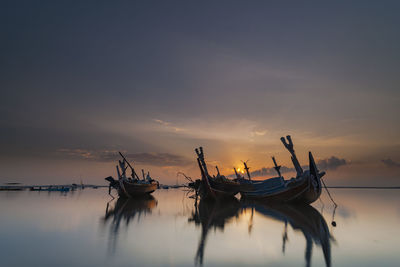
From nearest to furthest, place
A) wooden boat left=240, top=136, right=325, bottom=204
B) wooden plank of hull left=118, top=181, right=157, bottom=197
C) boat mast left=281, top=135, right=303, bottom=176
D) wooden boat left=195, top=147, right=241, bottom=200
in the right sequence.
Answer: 1. wooden boat left=240, top=136, right=325, bottom=204
2. boat mast left=281, top=135, right=303, bottom=176
3. wooden boat left=195, top=147, right=241, bottom=200
4. wooden plank of hull left=118, top=181, right=157, bottom=197

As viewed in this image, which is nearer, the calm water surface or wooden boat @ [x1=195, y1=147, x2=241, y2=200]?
the calm water surface

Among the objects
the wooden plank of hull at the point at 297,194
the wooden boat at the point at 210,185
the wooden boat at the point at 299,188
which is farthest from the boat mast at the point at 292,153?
the wooden boat at the point at 210,185

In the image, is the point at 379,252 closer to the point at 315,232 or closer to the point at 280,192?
the point at 315,232

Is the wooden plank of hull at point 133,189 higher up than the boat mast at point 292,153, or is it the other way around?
the boat mast at point 292,153

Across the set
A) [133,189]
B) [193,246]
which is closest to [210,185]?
[133,189]

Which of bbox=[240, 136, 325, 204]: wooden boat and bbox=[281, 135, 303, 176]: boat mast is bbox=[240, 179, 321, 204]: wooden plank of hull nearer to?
bbox=[240, 136, 325, 204]: wooden boat

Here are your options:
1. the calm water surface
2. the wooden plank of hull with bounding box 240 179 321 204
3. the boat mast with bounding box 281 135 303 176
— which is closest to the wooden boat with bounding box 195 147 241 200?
the wooden plank of hull with bounding box 240 179 321 204

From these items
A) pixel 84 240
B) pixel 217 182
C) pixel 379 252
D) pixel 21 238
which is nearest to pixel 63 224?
pixel 21 238

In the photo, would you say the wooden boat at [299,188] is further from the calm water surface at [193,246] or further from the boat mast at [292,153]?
the calm water surface at [193,246]

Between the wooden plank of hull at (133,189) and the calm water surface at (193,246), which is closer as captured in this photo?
the calm water surface at (193,246)

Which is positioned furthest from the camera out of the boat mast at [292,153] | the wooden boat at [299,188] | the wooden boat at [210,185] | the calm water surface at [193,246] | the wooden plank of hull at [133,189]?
the wooden plank of hull at [133,189]

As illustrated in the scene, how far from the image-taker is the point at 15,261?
26.0 ft

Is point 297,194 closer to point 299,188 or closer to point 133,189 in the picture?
point 299,188

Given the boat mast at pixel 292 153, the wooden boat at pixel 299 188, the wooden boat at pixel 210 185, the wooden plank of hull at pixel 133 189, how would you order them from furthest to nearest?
the wooden plank of hull at pixel 133 189 → the wooden boat at pixel 210 185 → the boat mast at pixel 292 153 → the wooden boat at pixel 299 188
